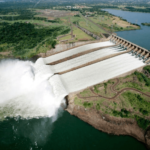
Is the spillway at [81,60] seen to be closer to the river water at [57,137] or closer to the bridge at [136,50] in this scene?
the bridge at [136,50]

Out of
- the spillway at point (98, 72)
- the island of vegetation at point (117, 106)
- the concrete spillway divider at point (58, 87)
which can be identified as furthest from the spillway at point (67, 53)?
the island of vegetation at point (117, 106)

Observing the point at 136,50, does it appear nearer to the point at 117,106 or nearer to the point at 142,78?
the point at 142,78

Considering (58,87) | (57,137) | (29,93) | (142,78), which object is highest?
(142,78)

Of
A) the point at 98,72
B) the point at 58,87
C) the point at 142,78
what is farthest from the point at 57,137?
the point at 142,78

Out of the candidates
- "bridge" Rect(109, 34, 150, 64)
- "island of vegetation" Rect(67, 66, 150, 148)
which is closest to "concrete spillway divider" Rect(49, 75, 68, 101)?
"island of vegetation" Rect(67, 66, 150, 148)

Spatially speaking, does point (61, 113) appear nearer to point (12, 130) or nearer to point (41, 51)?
point (12, 130)

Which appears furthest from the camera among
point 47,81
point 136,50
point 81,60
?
point 136,50
